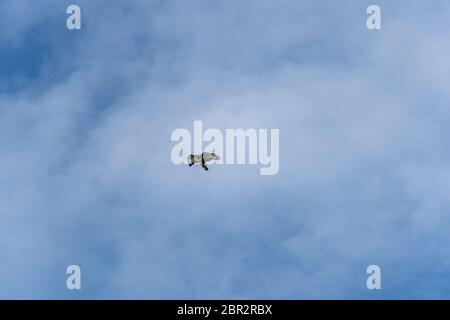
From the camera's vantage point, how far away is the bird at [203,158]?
101875mm

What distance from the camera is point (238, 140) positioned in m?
104

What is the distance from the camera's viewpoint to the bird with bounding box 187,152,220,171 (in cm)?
10188

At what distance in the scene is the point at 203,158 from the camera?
335ft
